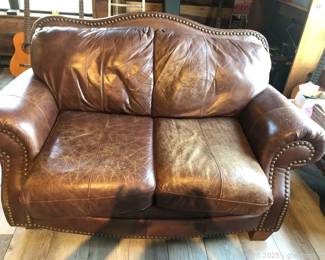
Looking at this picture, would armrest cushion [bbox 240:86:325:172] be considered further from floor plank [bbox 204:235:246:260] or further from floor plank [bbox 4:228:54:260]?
floor plank [bbox 4:228:54:260]

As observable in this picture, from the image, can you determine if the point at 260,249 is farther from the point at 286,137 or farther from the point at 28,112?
the point at 28,112

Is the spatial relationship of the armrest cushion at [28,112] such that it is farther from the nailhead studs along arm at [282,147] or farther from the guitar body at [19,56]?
the guitar body at [19,56]

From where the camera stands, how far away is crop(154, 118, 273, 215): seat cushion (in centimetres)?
108

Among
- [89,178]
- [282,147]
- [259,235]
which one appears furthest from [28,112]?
[259,235]

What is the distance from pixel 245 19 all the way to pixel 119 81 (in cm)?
211

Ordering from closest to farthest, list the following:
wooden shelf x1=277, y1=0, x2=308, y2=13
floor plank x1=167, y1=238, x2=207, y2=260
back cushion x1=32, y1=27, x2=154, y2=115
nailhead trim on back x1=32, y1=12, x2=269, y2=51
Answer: floor plank x1=167, y1=238, x2=207, y2=260
back cushion x1=32, y1=27, x2=154, y2=115
nailhead trim on back x1=32, y1=12, x2=269, y2=51
wooden shelf x1=277, y1=0, x2=308, y2=13

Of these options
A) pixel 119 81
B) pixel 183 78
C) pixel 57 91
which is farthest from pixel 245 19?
pixel 57 91

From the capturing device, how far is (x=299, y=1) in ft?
7.50

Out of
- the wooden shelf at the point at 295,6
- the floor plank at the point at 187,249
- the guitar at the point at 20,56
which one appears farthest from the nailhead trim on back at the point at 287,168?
the guitar at the point at 20,56

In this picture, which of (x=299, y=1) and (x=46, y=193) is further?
(x=299, y=1)

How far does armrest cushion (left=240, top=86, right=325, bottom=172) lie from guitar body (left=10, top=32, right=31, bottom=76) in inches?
98.5

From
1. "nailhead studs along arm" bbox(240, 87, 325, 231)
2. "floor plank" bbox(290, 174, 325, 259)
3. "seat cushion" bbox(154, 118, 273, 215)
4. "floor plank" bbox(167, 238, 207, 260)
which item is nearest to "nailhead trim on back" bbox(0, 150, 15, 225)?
"seat cushion" bbox(154, 118, 273, 215)

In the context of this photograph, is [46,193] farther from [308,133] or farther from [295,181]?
[295,181]

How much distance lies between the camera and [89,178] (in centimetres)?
105
